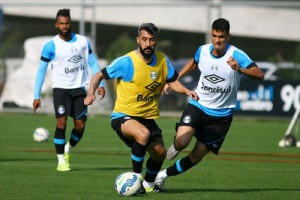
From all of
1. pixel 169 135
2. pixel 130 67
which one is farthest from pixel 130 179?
pixel 169 135

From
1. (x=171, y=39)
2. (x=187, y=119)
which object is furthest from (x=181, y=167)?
(x=171, y=39)

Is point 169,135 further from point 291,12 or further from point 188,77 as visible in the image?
point 291,12

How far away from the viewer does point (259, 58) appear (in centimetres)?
4091

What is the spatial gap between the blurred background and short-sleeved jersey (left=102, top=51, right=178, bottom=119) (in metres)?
14.7

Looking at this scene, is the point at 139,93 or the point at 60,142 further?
the point at 60,142

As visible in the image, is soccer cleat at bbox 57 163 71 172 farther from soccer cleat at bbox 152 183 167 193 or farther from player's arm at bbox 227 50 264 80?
player's arm at bbox 227 50 264 80

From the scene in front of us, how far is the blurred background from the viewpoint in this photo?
26.1 meters

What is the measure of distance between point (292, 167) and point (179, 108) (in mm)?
14694

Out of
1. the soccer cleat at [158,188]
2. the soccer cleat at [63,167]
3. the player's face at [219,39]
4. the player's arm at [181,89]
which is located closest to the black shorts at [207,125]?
the player's arm at [181,89]

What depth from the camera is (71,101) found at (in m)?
13.4

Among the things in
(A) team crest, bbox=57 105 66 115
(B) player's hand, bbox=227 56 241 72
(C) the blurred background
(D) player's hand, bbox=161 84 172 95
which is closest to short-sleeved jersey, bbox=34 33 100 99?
(A) team crest, bbox=57 105 66 115

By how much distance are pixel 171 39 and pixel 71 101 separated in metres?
31.7

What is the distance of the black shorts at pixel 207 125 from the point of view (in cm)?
1078

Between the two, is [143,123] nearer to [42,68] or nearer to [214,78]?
[214,78]
